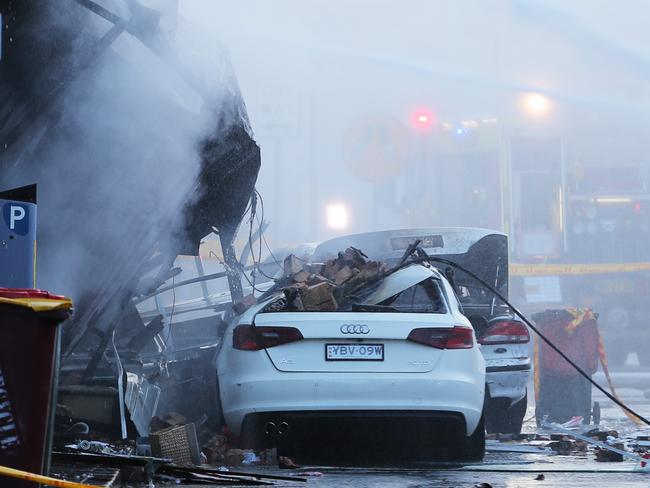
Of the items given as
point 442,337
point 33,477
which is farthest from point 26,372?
point 442,337

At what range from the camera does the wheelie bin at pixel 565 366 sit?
11.7 metres

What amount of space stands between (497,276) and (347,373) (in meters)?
3.34

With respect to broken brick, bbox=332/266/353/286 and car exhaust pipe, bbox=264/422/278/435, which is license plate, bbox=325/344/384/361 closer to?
car exhaust pipe, bbox=264/422/278/435

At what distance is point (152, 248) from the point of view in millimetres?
8133

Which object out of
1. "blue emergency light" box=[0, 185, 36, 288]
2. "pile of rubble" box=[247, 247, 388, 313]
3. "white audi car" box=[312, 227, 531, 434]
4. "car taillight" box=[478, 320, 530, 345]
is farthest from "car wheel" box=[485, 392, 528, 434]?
"blue emergency light" box=[0, 185, 36, 288]

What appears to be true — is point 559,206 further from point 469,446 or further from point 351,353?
point 351,353

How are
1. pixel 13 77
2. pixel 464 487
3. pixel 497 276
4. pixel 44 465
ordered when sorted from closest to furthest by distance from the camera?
pixel 44 465, pixel 464 487, pixel 13 77, pixel 497 276

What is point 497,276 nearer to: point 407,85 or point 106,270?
point 106,270

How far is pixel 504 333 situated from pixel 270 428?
2901mm

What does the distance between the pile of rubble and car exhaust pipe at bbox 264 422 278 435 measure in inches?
31.1

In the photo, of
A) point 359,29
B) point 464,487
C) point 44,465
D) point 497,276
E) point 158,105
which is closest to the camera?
point 44,465

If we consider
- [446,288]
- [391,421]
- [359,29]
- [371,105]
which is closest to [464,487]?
[391,421]

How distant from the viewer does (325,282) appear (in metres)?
7.92

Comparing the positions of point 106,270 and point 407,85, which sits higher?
point 407,85
